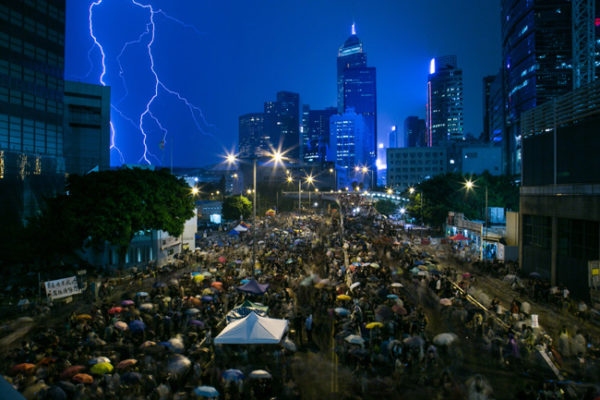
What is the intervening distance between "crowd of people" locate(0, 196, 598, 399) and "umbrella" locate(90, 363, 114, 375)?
0.03 m

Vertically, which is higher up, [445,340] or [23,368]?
[445,340]

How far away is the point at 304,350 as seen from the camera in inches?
572

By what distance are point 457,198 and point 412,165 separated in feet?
325

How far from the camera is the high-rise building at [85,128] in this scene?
61.1 m

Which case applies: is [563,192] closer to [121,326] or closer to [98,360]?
[121,326]

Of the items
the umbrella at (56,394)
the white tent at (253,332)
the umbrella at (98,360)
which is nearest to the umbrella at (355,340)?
the white tent at (253,332)

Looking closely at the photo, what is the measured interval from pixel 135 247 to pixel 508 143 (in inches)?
4749

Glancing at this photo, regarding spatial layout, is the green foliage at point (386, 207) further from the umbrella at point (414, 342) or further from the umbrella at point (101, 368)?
the umbrella at point (101, 368)

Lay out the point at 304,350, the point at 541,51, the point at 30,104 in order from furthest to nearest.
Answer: the point at 541,51, the point at 30,104, the point at 304,350

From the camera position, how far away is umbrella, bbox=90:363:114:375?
37.8ft

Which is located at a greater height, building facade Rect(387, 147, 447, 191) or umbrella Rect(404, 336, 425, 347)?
building facade Rect(387, 147, 447, 191)

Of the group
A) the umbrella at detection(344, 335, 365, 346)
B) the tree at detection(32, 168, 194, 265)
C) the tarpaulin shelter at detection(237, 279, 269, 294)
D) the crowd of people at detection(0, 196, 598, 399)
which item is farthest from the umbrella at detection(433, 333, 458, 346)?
the tree at detection(32, 168, 194, 265)

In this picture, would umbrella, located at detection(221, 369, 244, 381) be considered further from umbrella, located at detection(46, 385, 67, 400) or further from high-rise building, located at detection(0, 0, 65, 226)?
high-rise building, located at detection(0, 0, 65, 226)

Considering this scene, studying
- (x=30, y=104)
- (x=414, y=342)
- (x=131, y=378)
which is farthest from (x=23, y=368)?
(x=30, y=104)
